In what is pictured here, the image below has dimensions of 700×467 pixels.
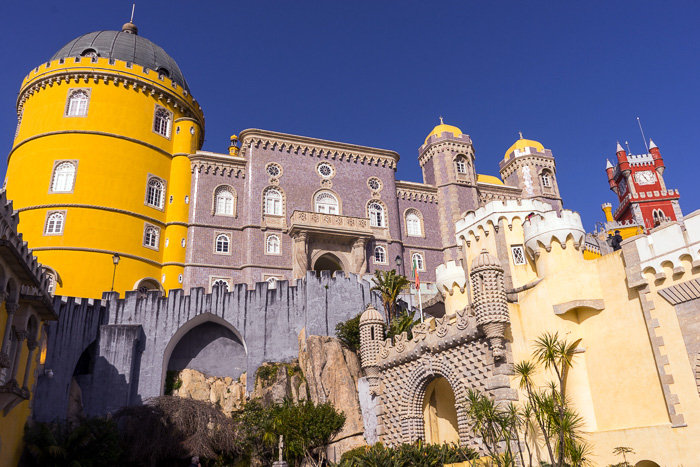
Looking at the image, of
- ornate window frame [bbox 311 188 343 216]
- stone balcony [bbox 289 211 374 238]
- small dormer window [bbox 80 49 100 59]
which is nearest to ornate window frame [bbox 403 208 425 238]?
stone balcony [bbox 289 211 374 238]

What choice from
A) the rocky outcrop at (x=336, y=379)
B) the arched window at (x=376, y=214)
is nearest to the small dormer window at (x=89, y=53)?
the arched window at (x=376, y=214)

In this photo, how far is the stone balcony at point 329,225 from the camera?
123 ft

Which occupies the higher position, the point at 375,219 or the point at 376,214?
the point at 376,214

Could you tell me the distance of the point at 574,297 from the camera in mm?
21094

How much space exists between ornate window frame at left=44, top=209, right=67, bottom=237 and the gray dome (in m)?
12.2

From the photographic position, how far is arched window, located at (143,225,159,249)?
121ft

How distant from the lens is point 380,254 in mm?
40062

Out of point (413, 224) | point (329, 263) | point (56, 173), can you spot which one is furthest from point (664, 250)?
point (56, 173)

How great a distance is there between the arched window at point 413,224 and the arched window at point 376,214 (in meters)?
2.24

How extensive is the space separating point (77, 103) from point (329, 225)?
18.3 metres

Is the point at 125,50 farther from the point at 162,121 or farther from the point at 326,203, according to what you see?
the point at 326,203

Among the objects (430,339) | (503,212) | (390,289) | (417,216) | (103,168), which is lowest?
(430,339)

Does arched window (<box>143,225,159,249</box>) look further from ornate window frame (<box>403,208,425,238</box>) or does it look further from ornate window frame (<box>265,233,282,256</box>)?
ornate window frame (<box>403,208,425,238</box>)

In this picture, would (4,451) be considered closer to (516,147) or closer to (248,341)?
(248,341)
